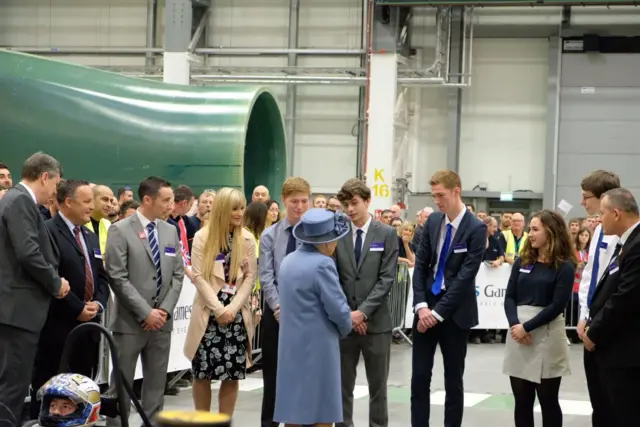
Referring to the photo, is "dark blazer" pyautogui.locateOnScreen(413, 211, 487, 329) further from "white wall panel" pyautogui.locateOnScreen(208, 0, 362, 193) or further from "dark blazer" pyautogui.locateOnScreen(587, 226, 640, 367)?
"white wall panel" pyautogui.locateOnScreen(208, 0, 362, 193)

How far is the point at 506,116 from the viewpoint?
20.5 metres

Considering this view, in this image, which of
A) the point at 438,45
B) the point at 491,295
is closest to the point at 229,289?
the point at 491,295

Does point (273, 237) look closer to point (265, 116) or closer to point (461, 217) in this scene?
point (461, 217)

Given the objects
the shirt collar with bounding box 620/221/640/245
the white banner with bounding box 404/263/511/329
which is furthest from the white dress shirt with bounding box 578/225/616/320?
the white banner with bounding box 404/263/511/329

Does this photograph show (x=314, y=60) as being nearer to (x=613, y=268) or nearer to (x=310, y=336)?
(x=613, y=268)

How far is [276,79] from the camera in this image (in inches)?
813

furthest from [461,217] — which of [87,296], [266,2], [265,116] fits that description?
[266,2]

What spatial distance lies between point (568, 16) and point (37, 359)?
1599cm

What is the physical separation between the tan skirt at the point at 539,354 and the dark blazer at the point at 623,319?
0.80 metres

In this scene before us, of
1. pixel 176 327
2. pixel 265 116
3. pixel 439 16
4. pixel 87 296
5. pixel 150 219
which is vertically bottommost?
pixel 176 327

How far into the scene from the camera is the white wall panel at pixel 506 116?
20.4 m

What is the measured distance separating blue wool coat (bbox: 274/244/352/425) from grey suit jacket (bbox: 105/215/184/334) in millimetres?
1320

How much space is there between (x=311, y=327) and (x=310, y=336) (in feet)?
0.16

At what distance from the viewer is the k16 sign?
41.9 feet
